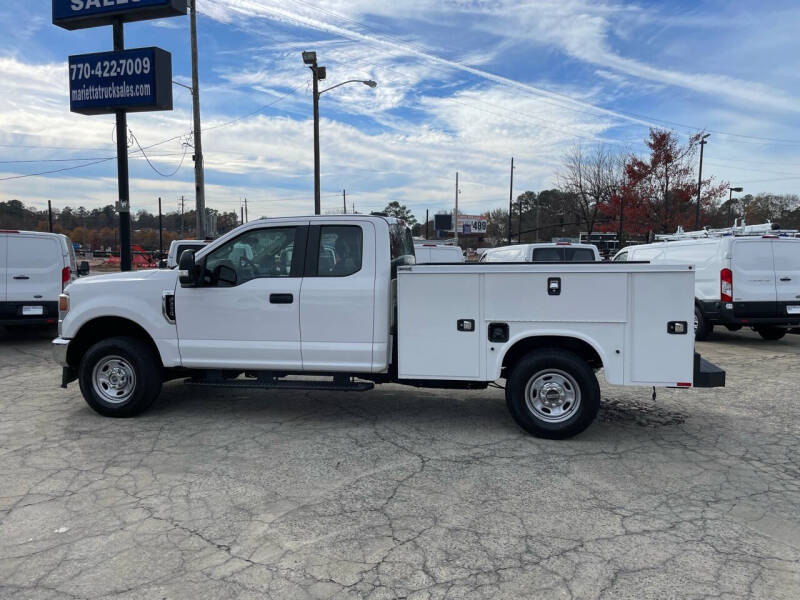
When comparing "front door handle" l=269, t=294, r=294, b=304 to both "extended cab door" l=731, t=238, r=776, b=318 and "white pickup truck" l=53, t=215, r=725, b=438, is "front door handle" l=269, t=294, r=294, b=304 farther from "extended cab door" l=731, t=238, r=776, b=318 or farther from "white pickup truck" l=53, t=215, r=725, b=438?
"extended cab door" l=731, t=238, r=776, b=318

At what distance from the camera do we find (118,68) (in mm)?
13594

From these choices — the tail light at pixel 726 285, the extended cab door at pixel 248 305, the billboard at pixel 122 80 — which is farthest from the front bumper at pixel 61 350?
the tail light at pixel 726 285

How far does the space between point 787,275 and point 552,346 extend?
742cm

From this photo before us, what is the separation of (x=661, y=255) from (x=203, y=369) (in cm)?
1018

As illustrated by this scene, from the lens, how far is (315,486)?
432 cm

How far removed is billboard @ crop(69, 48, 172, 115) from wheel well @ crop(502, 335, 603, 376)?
1162 cm

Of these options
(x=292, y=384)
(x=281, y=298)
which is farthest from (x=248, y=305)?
(x=292, y=384)

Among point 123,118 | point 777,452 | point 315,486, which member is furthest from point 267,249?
point 123,118

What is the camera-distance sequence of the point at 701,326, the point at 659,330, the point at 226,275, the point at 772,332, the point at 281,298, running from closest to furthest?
1. the point at 659,330
2. the point at 281,298
3. the point at 226,275
4. the point at 701,326
5. the point at 772,332

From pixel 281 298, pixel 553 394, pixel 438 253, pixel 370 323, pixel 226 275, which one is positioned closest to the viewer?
pixel 553 394

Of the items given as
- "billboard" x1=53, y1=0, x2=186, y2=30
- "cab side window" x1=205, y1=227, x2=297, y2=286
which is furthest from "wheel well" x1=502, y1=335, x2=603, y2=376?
"billboard" x1=53, y1=0, x2=186, y2=30

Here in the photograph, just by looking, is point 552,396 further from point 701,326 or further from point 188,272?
point 701,326

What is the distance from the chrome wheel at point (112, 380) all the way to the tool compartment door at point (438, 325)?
2.90 meters

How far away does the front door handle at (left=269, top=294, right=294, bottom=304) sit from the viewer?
18.4 feet
